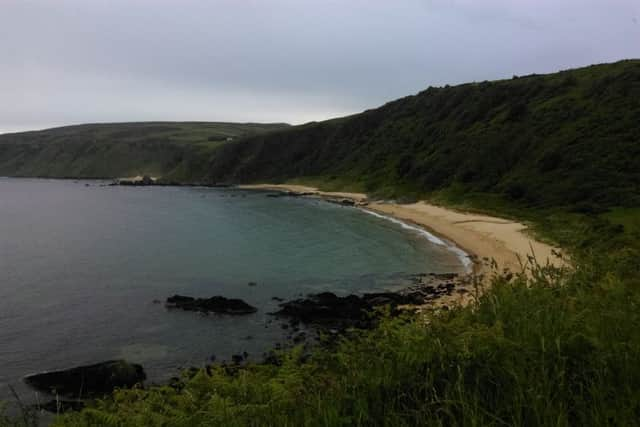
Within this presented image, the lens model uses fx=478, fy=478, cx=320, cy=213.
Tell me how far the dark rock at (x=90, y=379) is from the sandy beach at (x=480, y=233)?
50.1 feet

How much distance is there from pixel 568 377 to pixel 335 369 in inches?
121

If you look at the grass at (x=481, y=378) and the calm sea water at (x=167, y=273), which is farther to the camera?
the calm sea water at (x=167, y=273)

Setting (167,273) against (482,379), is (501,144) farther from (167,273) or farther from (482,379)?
(482,379)

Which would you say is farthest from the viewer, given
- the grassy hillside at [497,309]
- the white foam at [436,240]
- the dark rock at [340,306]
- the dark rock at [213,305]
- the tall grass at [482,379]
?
the white foam at [436,240]

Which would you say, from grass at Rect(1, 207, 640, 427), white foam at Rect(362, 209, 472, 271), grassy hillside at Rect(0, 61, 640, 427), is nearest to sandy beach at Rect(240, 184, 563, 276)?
white foam at Rect(362, 209, 472, 271)

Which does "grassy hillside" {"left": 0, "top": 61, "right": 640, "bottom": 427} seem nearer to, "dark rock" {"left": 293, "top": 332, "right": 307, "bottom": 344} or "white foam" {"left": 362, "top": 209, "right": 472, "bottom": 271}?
"dark rock" {"left": 293, "top": 332, "right": 307, "bottom": 344}

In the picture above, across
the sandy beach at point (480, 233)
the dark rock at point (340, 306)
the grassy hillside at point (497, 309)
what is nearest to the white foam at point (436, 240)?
the sandy beach at point (480, 233)

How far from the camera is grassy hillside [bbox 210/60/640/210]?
50.0 m

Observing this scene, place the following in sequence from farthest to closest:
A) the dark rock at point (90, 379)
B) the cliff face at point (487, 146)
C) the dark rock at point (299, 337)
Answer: the cliff face at point (487, 146) → the dark rock at point (299, 337) → the dark rock at point (90, 379)

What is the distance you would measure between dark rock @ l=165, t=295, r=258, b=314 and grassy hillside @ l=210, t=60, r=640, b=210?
3264 cm

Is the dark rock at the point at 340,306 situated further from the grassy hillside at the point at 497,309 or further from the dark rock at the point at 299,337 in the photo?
the grassy hillside at the point at 497,309

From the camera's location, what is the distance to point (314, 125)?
5418 inches

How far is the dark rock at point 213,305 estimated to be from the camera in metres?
25.5

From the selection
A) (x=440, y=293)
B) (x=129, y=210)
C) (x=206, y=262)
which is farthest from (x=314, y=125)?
(x=440, y=293)
